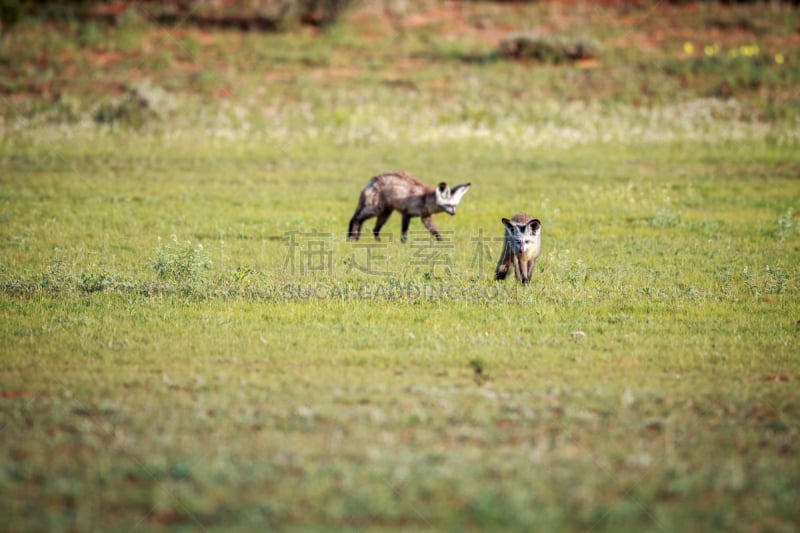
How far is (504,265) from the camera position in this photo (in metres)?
13.0

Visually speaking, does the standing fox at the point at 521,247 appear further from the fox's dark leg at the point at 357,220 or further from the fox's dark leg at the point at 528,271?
the fox's dark leg at the point at 357,220

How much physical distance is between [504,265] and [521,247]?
0.71 meters

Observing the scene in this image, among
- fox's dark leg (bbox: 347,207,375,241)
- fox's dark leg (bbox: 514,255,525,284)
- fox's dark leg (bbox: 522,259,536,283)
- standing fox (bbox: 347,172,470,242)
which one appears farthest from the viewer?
fox's dark leg (bbox: 347,207,375,241)

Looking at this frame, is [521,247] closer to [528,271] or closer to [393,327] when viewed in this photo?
[528,271]

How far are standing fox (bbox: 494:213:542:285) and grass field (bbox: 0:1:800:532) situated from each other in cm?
36

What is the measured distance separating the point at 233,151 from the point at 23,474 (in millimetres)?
21027

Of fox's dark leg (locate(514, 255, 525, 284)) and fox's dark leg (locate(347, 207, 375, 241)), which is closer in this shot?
fox's dark leg (locate(514, 255, 525, 284))

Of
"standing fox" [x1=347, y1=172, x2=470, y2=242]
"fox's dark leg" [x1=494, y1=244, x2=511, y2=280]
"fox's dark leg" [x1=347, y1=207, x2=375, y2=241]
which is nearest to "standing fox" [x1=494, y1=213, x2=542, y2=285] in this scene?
"fox's dark leg" [x1=494, y1=244, x2=511, y2=280]

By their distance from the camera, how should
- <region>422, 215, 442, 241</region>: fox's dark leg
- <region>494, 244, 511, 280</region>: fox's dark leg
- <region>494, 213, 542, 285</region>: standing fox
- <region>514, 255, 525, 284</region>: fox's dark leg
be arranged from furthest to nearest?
<region>422, 215, 442, 241</region>: fox's dark leg < <region>494, 244, 511, 280</region>: fox's dark leg < <region>514, 255, 525, 284</region>: fox's dark leg < <region>494, 213, 542, 285</region>: standing fox

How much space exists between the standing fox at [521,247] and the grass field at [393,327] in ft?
1.18

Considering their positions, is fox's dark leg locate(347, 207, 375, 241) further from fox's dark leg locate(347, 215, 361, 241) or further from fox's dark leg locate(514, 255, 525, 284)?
fox's dark leg locate(514, 255, 525, 284)

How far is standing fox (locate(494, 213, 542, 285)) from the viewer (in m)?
12.4

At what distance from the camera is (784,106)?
31.2 metres

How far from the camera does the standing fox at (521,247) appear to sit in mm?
12367
